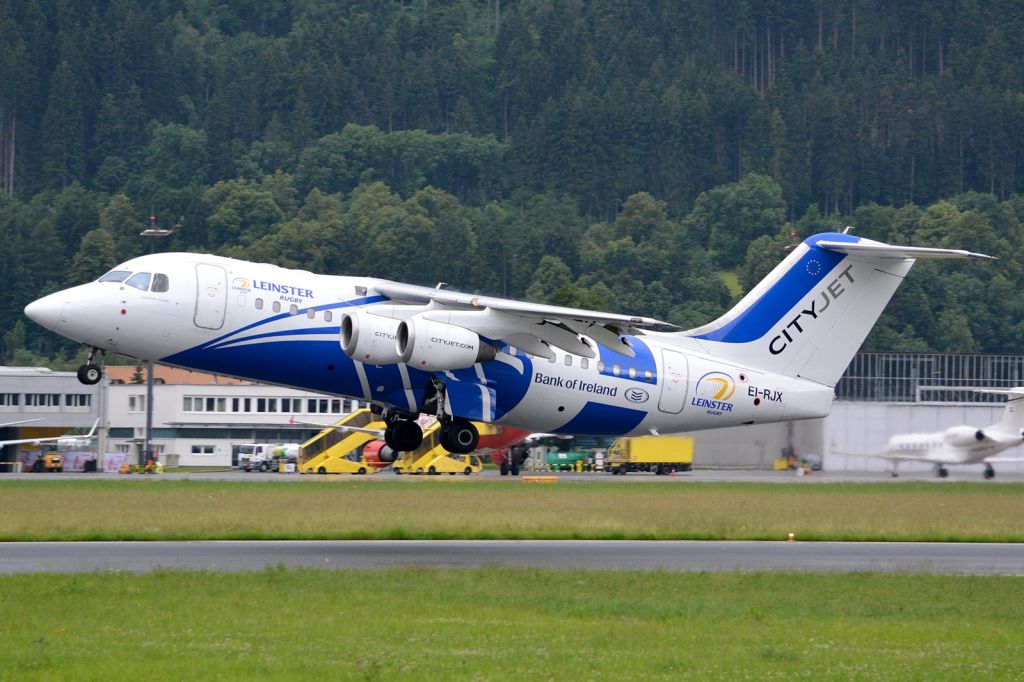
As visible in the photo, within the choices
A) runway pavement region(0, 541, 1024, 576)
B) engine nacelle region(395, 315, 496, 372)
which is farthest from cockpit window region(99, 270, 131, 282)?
engine nacelle region(395, 315, 496, 372)

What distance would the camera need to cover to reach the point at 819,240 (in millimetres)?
33531

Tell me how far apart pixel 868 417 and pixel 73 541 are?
39615mm

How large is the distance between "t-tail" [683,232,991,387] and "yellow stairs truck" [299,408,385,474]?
32341mm

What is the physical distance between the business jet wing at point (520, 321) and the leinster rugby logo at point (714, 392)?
2.18 metres

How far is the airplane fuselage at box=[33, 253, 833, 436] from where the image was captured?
94.7ft

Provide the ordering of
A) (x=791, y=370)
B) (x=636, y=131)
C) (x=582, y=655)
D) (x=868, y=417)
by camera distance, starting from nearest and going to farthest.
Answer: (x=582, y=655) < (x=791, y=370) < (x=868, y=417) < (x=636, y=131)

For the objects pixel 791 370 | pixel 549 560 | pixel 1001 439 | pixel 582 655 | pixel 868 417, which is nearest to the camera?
pixel 582 655

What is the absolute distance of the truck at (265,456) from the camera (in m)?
73.7

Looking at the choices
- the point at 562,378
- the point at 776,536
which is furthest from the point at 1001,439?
the point at 562,378

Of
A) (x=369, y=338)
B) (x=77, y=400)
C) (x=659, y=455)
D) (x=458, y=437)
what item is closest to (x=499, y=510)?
(x=458, y=437)

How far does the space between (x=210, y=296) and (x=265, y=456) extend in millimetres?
46903

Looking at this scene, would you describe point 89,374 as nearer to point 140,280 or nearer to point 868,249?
point 140,280

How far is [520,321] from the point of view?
100 feet

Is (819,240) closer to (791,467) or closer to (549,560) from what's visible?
(549,560)
